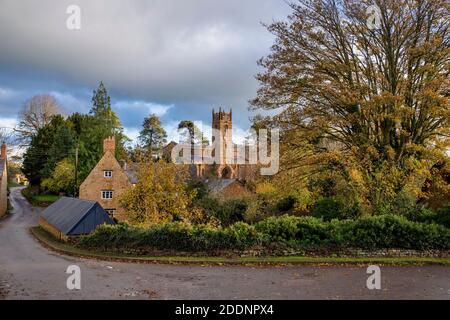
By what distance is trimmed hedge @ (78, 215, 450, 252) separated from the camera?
21156 mm

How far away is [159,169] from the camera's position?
95.6 ft

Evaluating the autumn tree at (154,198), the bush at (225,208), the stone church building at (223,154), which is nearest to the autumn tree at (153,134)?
the stone church building at (223,154)

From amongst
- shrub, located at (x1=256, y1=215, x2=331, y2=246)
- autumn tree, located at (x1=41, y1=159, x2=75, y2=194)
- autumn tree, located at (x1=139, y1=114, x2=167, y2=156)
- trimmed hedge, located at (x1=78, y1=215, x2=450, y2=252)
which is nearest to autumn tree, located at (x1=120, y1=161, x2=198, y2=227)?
trimmed hedge, located at (x1=78, y1=215, x2=450, y2=252)

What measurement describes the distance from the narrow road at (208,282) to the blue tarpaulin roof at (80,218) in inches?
269

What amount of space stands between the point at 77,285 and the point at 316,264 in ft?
34.6

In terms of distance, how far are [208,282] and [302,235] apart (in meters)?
7.81

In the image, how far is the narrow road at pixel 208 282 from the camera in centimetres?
1338

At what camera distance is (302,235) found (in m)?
21.7

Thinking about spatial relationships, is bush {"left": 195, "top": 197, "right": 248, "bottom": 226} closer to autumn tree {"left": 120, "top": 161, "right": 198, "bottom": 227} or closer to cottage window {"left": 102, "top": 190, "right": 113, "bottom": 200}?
autumn tree {"left": 120, "top": 161, "right": 198, "bottom": 227}

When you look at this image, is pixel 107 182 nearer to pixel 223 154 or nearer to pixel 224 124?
pixel 223 154

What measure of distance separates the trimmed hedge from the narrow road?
235cm
